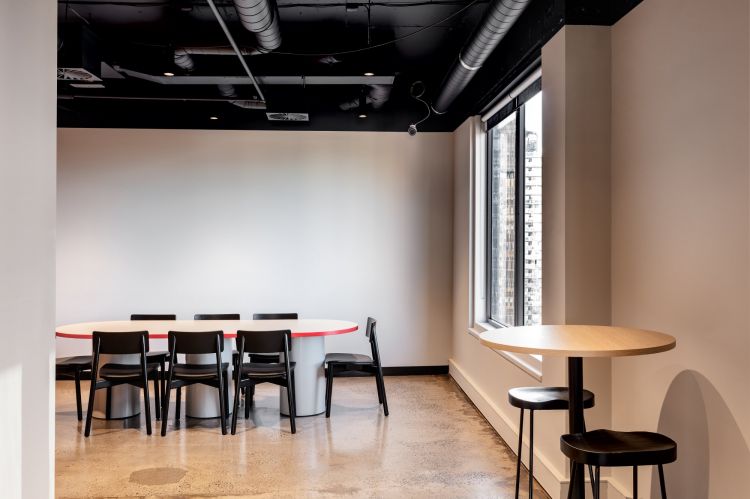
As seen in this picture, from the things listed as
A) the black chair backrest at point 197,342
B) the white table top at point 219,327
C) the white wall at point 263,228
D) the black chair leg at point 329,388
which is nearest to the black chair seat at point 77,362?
the white table top at point 219,327

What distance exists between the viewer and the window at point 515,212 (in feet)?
16.4

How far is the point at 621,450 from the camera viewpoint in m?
2.39

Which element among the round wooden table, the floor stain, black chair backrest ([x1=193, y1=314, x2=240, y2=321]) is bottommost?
the floor stain

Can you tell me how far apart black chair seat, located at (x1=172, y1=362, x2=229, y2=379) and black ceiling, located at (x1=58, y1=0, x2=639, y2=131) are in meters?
2.76

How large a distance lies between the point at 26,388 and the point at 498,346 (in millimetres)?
1823

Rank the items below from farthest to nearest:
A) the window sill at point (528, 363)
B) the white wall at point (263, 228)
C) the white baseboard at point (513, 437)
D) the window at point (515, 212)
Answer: the white wall at point (263, 228)
the window at point (515, 212)
the window sill at point (528, 363)
the white baseboard at point (513, 437)

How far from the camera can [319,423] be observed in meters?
5.73

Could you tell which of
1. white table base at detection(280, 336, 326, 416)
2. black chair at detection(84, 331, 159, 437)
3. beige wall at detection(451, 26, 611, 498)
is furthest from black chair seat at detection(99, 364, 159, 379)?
beige wall at detection(451, 26, 611, 498)

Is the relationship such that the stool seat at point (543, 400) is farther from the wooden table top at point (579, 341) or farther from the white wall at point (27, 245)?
the white wall at point (27, 245)

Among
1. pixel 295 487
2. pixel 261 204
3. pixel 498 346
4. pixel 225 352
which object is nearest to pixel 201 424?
pixel 225 352

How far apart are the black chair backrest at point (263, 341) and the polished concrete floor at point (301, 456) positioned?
72 cm

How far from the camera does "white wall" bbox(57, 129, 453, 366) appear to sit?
776cm

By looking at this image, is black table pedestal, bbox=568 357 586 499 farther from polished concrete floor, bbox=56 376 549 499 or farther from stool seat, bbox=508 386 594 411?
polished concrete floor, bbox=56 376 549 499

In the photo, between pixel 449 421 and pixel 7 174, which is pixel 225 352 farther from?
pixel 7 174
